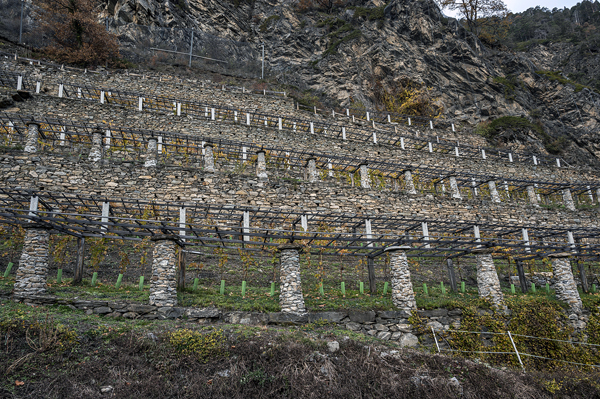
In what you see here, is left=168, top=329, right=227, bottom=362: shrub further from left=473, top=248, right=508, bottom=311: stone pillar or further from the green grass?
left=473, top=248, right=508, bottom=311: stone pillar

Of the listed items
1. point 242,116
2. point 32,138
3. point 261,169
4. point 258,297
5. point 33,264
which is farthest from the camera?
point 242,116

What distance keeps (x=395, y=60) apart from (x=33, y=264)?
33057 millimetres

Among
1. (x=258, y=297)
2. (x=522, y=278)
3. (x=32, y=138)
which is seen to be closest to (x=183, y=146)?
(x=32, y=138)

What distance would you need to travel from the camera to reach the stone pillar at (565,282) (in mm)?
11758

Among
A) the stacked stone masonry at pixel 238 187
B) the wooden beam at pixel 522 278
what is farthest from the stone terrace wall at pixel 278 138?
the wooden beam at pixel 522 278

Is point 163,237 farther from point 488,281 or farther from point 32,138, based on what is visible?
point 488,281

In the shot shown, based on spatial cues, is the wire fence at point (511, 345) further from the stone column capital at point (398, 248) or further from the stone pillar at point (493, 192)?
the stone pillar at point (493, 192)

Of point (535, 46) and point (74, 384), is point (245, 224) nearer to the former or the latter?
point (74, 384)

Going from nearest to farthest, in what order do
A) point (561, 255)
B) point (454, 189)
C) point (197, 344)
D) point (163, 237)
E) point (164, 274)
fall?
point (197, 344) → point (164, 274) → point (163, 237) → point (561, 255) → point (454, 189)

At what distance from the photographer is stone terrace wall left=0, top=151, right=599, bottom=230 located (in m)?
13.1

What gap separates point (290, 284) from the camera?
9297 millimetres

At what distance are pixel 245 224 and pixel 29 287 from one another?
576cm

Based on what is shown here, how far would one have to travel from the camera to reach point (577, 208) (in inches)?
812

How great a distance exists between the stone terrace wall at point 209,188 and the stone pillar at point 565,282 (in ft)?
16.7
